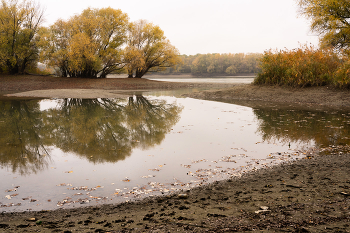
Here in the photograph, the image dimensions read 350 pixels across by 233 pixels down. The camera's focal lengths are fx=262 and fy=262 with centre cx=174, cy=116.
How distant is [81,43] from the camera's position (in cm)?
3878

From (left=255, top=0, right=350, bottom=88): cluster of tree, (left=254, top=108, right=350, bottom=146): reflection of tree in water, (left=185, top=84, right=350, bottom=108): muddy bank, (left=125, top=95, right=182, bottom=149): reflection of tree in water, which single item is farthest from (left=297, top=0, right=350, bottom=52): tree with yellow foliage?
(left=125, top=95, right=182, bottom=149): reflection of tree in water

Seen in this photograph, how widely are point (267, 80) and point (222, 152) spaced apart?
63.8 ft

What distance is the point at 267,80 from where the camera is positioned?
82.6 ft

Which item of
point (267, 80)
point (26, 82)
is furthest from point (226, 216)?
point (26, 82)

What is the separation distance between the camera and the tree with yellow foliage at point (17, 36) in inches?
1541

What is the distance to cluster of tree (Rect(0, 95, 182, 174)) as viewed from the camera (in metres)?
7.51

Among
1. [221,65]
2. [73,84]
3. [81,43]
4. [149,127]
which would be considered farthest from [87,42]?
[221,65]

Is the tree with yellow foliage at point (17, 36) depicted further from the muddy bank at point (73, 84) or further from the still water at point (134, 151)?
the still water at point (134, 151)

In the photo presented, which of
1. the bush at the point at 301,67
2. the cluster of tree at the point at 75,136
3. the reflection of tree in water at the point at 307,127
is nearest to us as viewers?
→ the cluster of tree at the point at 75,136

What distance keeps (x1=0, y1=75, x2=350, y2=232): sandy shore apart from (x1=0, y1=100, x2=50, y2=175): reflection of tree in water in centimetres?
286

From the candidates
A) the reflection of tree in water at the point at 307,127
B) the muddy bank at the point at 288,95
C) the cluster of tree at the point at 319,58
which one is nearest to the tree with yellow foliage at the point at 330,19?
the cluster of tree at the point at 319,58

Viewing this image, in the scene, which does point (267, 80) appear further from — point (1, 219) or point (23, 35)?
point (23, 35)

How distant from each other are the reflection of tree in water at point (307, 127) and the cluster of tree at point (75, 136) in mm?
4397

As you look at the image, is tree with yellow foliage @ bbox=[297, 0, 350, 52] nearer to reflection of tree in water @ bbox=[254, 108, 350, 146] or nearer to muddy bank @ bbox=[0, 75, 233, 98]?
reflection of tree in water @ bbox=[254, 108, 350, 146]
